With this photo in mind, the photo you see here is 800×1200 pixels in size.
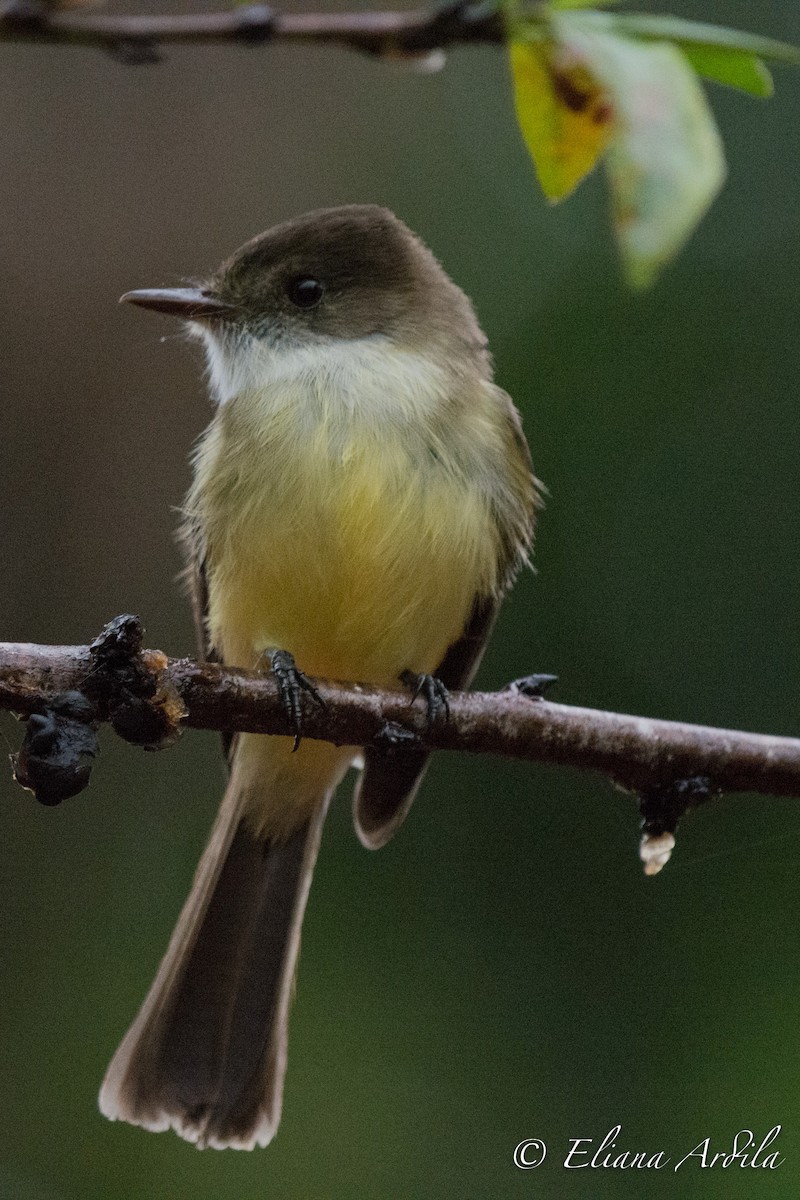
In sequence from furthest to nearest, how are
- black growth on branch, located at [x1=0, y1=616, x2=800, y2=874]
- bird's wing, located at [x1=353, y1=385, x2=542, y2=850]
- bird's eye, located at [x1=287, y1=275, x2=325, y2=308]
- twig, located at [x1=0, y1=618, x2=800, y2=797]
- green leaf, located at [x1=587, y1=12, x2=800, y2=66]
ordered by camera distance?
bird's eye, located at [x1=287, y1=275, x2=325, y2=308]
bird's wing, located at [x1=353, y1=385, x2=542, y2=850]
twig, located at [x1=0, y1=618, x2=800, y2=797]
black growth on branch, located at [x1=0, y1=616, x2=800, y2=874]
green leaf, located at [x1=587, y1=12, x2=800, y2=66]

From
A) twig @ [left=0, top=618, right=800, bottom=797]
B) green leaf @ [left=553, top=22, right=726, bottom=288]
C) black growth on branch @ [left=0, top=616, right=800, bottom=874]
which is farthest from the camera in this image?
Result: twig @ [left=0, top=618, right=800, bottom=797]

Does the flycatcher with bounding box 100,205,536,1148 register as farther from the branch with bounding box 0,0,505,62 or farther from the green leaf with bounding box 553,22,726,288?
the green leaf with bounding box 553,22,726,288

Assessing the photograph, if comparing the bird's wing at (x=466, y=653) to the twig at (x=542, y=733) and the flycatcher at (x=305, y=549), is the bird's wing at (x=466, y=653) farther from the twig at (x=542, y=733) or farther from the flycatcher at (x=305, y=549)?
the twig at (x=542, y=733)

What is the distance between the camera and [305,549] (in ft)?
10.1

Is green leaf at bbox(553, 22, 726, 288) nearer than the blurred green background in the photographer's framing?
Yes

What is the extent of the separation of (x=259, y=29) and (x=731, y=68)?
46 cm

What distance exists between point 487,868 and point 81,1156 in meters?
1.38

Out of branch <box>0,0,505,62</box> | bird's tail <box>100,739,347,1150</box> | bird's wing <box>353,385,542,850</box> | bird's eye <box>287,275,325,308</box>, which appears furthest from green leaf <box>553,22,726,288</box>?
bird's tail <box>100,739,347,1150</box>

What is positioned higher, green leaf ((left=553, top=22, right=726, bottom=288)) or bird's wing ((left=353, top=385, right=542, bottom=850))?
bird's wing ((left=353, top=385, right=542, bottom=850))

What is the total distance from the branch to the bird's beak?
202cm

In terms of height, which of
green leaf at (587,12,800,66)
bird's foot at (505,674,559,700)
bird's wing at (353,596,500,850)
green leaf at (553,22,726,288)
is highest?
bird's wing at (353,596,500,850)

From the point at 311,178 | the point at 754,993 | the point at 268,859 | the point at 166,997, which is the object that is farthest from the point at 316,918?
the point at 311,178

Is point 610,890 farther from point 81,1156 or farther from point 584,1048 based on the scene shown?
point 81,1156

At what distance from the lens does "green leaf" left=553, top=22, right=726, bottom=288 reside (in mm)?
1128
